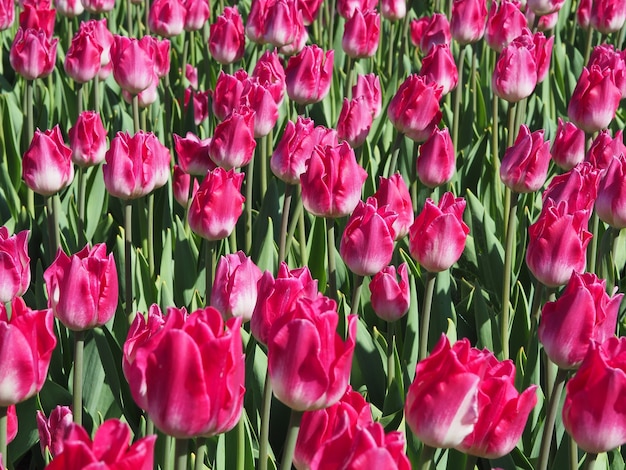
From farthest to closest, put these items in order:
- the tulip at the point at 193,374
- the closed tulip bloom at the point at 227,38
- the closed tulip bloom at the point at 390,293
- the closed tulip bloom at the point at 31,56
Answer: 1. the closed tulip bloom at the point at 227,38
2. the closed tulip bloom at the point at 31,56
3. the closed tulip bloom at the point at 390,293
4. the tulip at the point at 193,374

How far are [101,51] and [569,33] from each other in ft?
8.76

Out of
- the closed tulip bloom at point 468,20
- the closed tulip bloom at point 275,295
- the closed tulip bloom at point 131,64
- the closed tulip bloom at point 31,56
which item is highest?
the closed tulip bloom at point 275,295

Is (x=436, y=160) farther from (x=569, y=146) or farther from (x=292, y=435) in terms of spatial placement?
(x=292, y=435)

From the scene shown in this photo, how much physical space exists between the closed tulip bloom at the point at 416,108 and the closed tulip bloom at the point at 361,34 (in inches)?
26.8

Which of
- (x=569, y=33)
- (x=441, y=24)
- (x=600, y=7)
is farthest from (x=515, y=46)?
(x=569, y=33)

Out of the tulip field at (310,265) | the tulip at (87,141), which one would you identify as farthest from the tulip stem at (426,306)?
the tulip at (87,141)

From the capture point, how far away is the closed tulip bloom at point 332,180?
1688mm

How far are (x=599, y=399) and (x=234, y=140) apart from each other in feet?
3.55

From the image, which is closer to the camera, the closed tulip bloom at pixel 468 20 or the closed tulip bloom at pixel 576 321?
the closed tulip bloom at pixel 576 321

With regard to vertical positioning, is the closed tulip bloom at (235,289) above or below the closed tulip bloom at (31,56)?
above

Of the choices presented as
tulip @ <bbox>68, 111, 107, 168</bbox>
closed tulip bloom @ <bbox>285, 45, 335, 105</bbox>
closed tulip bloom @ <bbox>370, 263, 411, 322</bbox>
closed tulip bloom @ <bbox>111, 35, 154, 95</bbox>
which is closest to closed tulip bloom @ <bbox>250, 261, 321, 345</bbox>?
closed tulip bloom @ <bbox>370, 263, 411, 322</bbox>

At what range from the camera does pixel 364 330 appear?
1791 mm

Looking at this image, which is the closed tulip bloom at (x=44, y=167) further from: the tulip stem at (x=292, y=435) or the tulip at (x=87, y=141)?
the tulip stem at (x=292, y=435)

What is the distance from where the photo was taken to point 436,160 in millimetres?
1986
